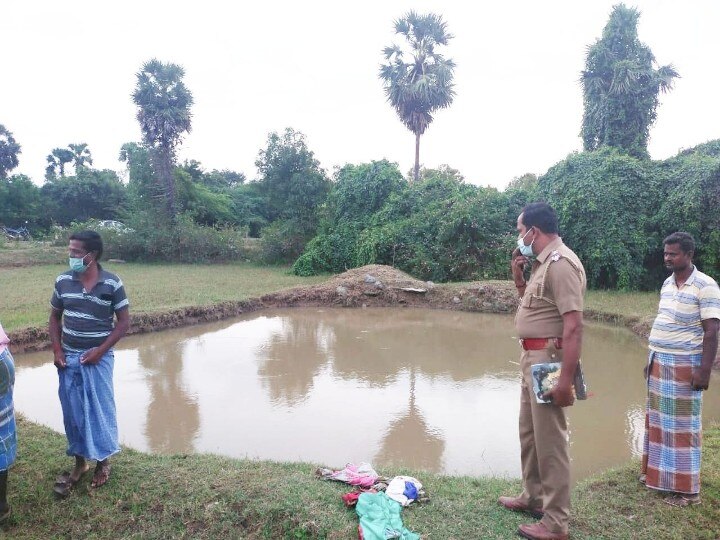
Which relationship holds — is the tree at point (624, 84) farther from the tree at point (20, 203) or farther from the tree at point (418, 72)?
the tree at point (20, 203)

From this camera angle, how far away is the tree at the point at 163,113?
19844 millimetres

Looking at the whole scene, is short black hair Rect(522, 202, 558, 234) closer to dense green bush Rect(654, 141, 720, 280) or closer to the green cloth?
the green cloth

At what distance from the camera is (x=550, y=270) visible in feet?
7.88

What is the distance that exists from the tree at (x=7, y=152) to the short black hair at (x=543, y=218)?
3945cm

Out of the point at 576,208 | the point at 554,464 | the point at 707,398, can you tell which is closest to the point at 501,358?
the point at 707,398

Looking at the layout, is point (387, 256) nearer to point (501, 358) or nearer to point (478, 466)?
point (501, 358)

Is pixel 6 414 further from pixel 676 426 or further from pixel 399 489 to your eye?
pixel 676 426

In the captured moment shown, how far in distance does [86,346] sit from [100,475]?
812 mm

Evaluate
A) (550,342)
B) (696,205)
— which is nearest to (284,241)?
(696,205)

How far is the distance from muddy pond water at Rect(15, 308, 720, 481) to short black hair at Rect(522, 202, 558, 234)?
229cm

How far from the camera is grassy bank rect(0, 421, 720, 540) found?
271 centimetres

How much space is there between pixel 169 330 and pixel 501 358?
5.55m

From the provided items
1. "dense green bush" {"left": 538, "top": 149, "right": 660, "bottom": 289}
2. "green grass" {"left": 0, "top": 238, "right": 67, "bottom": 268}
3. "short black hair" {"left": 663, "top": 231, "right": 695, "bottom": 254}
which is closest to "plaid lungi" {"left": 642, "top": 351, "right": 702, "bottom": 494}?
"short black hair" {"left": 663, "top": 231, "right": 695, "bottom": 254}

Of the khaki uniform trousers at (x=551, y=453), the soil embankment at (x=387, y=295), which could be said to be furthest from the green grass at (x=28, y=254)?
the khaki uniform trousers at (x=551, y=453)
